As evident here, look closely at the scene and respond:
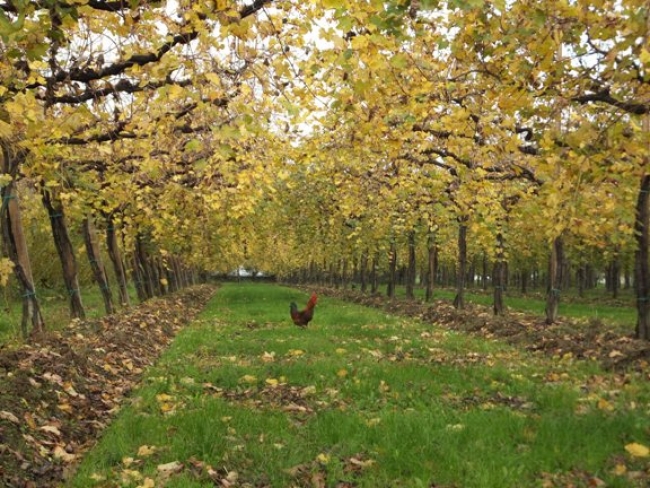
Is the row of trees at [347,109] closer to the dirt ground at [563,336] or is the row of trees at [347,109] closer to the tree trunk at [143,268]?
the dirt ground at [563,336]

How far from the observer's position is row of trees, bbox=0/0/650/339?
16.8ft

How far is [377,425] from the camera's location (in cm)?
600

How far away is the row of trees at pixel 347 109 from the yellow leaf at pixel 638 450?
2.45 meters

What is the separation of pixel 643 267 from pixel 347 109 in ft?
25.4

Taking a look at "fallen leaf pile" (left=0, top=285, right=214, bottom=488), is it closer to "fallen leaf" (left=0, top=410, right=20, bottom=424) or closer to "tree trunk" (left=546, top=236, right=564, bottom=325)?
"fallen leaf" (left=0, top=410, right=20, bottom=424)

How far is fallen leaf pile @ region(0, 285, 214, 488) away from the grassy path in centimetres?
35

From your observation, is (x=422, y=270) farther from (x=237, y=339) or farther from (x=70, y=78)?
(x=70, y=78)

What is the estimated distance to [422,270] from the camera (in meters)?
57.1

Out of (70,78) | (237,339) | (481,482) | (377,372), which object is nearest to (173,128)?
(70,78)

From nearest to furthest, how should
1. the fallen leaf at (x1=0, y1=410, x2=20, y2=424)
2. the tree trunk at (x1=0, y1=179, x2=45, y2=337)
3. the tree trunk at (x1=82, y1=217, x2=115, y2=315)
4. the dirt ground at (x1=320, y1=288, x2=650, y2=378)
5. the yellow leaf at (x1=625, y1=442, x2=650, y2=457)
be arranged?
the yellow leaf at (x1=625, y1=442, x2=650, y2=457) < the fallen leaf at (x1=0, y1=410, x2=20, y2=424) < the dirt ground at (x1=320, y1=288, x2=650, y2=378) < the tree trunk at (x1=0, y1=179, x2=45, y2=337) < the tree trunk at (x1=82, y1=217, x2=115, y2=315)

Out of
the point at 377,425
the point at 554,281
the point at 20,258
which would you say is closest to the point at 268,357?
the point at 377,425

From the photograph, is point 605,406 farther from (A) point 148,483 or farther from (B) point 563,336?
(B) point 563,336

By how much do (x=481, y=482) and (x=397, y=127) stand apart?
680 centimetres

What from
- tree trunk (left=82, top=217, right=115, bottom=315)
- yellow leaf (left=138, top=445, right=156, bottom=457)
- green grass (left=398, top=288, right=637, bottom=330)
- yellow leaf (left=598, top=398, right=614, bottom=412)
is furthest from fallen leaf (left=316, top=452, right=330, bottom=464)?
tree trunk (left=82, top=217, right=115, bottom=315)
